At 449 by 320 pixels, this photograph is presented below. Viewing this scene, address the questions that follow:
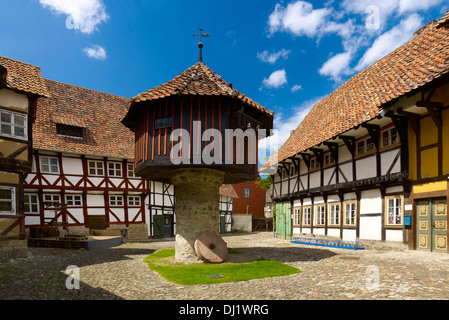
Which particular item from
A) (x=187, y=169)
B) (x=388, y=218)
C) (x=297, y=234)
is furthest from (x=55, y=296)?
(x=297, y=234)

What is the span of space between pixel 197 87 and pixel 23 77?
9384mm

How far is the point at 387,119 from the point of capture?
1291cm

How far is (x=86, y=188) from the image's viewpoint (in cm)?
2039

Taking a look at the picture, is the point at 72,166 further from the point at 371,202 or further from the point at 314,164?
the point at 371,202

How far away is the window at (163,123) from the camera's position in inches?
410

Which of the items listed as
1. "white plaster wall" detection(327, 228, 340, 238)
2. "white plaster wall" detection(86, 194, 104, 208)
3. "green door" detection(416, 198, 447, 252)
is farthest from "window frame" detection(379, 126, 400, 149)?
"white plaster wall" detection(86, 194, 104, 208)

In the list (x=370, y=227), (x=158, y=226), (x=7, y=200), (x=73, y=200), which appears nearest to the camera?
(x=7, y=200)

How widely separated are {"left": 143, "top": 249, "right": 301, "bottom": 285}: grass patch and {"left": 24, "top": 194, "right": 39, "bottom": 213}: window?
456 inches

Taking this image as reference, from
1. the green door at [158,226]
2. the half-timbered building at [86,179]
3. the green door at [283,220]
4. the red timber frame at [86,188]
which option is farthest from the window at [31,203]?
the green door at [283,220]

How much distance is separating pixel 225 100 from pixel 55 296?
7.39 meters

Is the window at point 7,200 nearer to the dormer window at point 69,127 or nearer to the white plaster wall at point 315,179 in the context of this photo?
the dormer window at point 69,127

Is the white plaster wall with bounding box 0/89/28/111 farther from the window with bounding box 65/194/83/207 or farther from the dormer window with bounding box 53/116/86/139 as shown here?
the window with bounding box 65/194/83/207

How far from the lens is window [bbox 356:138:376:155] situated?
14193 millimetres

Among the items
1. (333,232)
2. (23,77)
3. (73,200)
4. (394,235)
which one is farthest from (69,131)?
(394,235)
